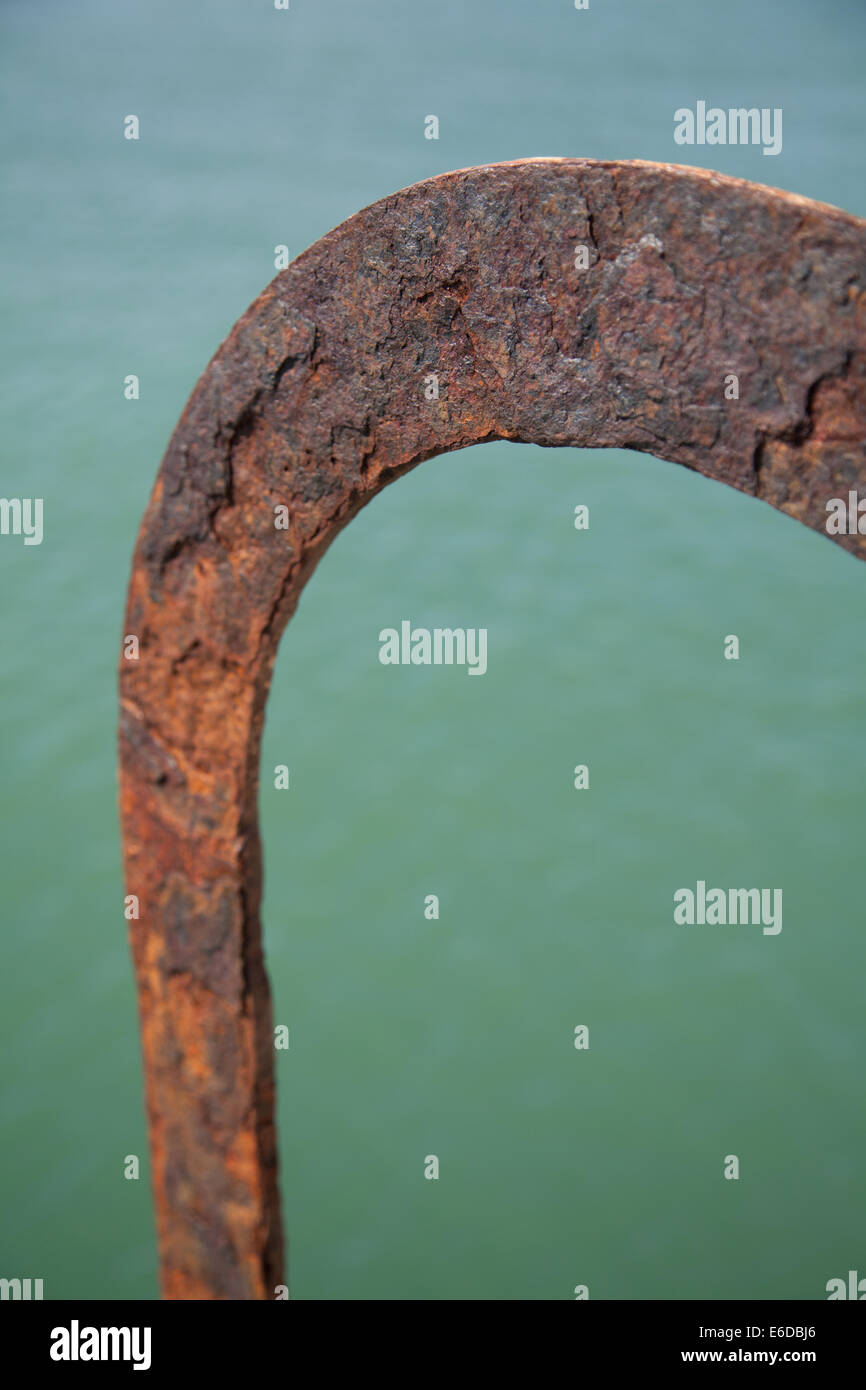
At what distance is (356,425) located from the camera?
250 cm

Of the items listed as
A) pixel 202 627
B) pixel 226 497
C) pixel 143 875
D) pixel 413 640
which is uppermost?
pixel 413 640

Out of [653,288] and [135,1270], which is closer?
[653,288]

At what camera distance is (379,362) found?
2.46 metres

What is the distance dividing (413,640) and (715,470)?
4.88 metres

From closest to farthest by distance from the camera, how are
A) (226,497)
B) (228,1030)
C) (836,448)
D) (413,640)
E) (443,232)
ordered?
(836,448)
(443,232)
(226,497)
(228,1030)
(413,640)

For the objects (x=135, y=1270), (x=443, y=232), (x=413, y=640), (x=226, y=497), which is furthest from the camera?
(x=413, y=640)

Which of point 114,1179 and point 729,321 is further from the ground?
Answer: point 729,321

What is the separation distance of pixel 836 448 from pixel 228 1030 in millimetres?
1571

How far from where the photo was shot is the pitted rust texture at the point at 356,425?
2135mm

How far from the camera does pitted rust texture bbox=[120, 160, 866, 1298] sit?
7.00 ft

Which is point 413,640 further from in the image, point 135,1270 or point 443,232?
point 443,232

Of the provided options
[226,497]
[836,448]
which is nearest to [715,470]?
[836,448]

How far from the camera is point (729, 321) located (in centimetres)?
216

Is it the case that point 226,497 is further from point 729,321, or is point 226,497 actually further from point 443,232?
point 729,321
